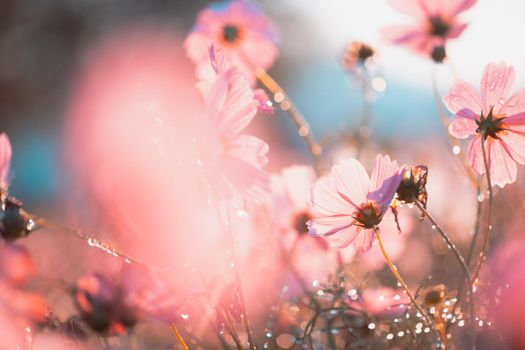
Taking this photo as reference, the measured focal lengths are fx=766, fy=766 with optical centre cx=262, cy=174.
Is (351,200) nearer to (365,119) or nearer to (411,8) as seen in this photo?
(411,8)

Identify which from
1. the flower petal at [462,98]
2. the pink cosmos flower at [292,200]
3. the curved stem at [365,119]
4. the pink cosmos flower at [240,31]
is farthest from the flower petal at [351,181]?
the pink cosmos flower at [240,31]

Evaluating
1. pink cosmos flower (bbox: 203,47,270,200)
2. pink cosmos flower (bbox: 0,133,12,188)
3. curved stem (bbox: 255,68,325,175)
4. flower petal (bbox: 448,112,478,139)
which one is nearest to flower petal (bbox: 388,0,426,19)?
curved stem (bbox: 255,68,325,175)

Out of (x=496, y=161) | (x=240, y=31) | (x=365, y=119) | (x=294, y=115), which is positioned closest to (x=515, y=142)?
(x=496, y=161)

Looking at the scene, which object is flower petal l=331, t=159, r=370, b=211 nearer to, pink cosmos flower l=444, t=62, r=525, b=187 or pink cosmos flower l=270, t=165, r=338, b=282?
pink cosmos flower l=444, t=62, r=525, b=187

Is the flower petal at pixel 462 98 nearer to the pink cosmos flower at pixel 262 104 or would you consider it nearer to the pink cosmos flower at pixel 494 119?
the pink cosmos flower at pixel 494 119

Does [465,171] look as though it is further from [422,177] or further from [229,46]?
[229,46]
